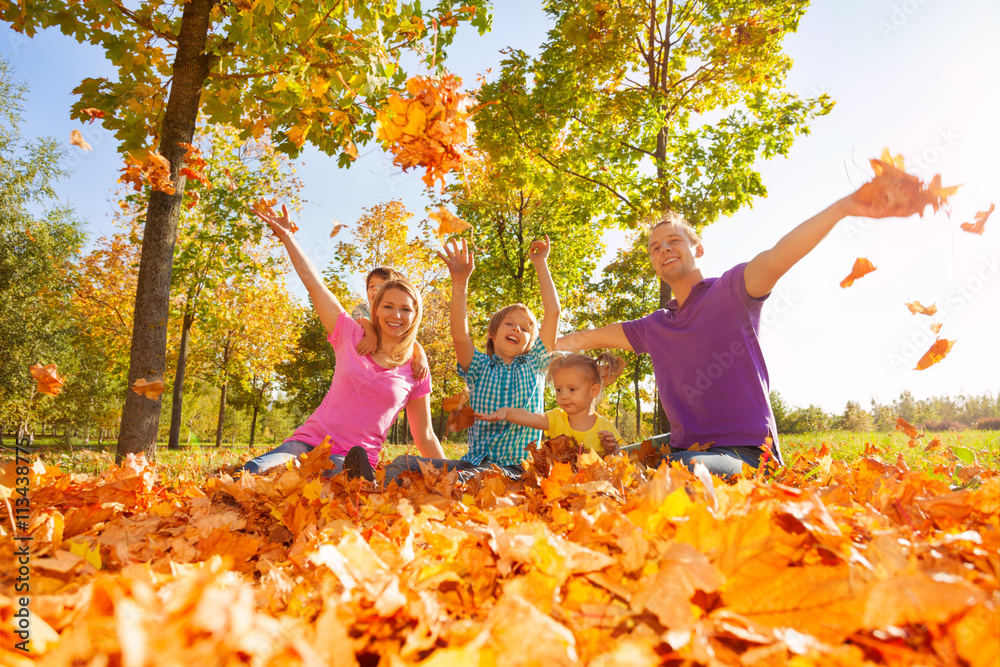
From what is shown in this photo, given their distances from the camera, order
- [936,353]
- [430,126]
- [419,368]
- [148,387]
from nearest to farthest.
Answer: [430,126]
[936,353]
[148,387]
[419,368]

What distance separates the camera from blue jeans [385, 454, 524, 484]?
2.73 meters

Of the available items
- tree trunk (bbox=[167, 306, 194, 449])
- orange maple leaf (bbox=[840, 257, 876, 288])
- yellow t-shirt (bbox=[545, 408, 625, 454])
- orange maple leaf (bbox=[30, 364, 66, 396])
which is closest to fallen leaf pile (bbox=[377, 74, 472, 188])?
orange maple leaf (bbox=[840, 257, 876, 288])

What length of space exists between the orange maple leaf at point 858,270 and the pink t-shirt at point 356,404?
294 centimetres

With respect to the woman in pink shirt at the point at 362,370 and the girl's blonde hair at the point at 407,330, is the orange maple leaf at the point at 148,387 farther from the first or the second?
the girl's blonde hair at the point at 407,330

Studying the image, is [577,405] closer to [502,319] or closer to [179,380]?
[502,319]

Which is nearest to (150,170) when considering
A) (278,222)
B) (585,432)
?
(278,222)

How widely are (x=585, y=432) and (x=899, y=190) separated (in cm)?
247

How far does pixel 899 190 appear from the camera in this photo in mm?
1792

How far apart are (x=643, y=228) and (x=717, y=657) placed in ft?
28.0

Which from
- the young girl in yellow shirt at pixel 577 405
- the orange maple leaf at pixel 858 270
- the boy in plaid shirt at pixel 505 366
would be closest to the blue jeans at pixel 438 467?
the boy in plaid shirt at pixel 505 366

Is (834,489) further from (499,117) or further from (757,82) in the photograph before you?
(757,82)

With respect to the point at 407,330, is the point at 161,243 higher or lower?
higher

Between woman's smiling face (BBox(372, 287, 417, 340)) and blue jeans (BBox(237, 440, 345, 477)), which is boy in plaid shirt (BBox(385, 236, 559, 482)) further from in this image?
blue jeans (BBox(237, 440, 345, 477))

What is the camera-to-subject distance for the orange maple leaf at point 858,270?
2270 mm
